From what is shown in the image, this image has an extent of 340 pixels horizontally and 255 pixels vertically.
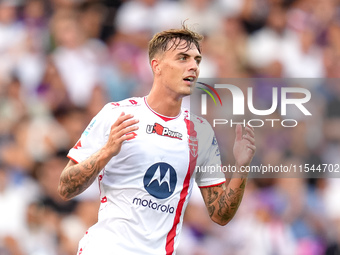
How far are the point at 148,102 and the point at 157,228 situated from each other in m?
1.04

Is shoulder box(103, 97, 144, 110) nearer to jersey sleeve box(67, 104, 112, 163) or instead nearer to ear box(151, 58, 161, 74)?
jersey sleeve box(67, 104, 112, 163)

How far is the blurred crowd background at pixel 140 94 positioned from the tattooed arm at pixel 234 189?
7.57 ft

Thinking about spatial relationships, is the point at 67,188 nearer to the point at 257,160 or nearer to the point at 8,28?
the point at 257,160

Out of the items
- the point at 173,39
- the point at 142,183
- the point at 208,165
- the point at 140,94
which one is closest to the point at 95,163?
the point at 142,183

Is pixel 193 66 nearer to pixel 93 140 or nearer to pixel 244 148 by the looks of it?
pixel 244 148

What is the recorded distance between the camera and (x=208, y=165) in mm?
5309

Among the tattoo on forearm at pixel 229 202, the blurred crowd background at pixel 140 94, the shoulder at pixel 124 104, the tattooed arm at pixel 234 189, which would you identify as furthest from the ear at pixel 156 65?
the blurred crowd background at pixel 140 94

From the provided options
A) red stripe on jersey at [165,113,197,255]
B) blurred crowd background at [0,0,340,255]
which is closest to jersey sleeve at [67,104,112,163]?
red stripe on jersey at [165,113,197,255]

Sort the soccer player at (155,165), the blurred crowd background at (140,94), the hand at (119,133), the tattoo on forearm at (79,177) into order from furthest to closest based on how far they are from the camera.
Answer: the blurred crowd background at (140,94) → the soccer player at (155,165) → the tattoo on forearm at (79,177) → the hand at (119,133)

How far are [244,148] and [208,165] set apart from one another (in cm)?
44

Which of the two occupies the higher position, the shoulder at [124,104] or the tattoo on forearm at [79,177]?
the shoulder at [124,104]

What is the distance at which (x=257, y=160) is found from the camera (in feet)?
29.6

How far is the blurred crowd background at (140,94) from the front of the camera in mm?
8750

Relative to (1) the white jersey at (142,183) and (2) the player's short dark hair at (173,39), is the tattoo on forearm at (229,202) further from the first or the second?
(2) the player's short dark hair at (173,39)
